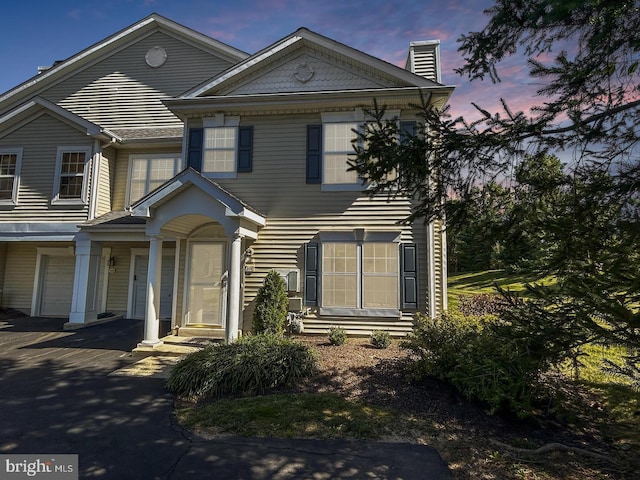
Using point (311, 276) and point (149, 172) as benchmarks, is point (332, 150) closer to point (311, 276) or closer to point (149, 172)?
point (311, 276)

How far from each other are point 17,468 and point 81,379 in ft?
8.98

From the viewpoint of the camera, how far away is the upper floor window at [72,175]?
1060 cm

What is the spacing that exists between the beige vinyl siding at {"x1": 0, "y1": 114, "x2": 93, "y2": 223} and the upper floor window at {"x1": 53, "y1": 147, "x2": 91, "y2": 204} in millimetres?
142

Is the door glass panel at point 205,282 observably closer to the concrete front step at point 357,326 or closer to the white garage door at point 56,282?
the concrete front step at point 357,326

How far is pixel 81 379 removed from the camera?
19.5 feet

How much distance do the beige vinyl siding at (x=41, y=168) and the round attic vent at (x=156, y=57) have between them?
3971mm

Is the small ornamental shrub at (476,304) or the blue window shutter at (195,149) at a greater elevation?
the blue window shutter at (195,149)

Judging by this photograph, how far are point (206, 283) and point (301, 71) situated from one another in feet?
21.1

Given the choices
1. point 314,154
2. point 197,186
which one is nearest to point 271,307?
point 197,186

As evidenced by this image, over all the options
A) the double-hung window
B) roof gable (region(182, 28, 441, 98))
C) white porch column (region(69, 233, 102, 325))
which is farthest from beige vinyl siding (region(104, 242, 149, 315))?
roof gable (region(182, 28, 441, 98))

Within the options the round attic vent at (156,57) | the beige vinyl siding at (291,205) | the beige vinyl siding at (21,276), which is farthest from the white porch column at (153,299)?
the round attic vent at (156,57)

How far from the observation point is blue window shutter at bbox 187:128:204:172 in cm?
936

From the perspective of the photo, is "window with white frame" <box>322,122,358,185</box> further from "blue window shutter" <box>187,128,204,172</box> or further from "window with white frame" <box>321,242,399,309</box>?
"blue window shutter" <box>187,128,204,172</box>

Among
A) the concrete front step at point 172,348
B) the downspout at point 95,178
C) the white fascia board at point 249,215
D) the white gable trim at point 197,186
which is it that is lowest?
the concrete front step at point 172,348
